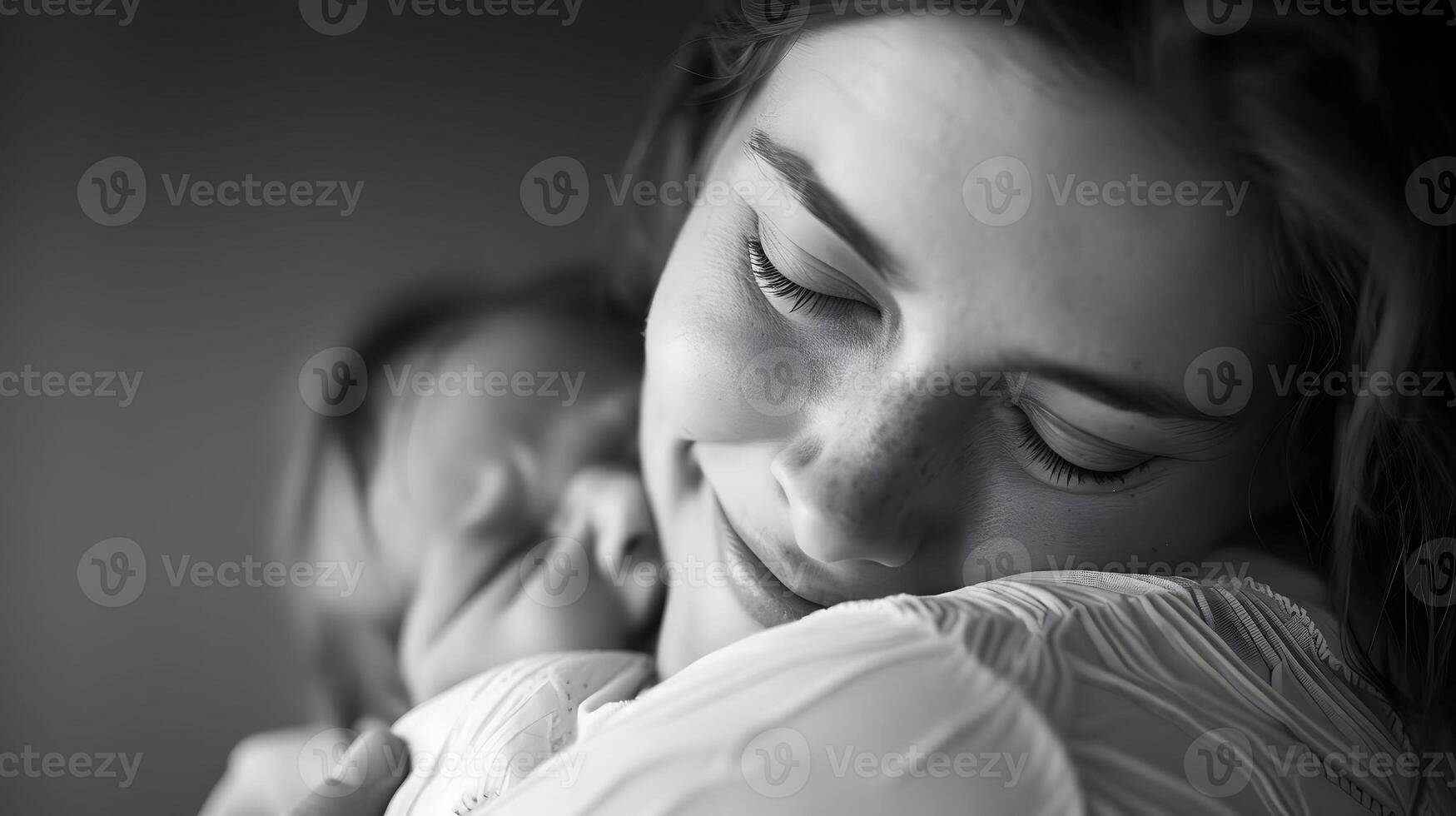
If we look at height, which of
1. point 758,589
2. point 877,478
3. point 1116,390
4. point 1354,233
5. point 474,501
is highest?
point 1354,233

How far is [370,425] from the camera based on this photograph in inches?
39.1

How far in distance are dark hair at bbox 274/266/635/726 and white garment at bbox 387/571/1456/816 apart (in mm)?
579

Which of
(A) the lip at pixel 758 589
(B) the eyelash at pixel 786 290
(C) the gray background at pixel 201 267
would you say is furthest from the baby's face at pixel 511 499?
(B) the eyelash at pixel 786 290

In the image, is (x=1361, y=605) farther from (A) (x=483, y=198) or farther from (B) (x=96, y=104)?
(B) (x=96, y=104)

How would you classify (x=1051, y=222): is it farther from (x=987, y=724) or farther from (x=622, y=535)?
(x=622, y=535)

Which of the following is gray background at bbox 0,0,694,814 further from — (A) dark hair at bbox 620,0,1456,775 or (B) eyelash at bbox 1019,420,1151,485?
(B) eyelash at bbox 1019,420,1151,485

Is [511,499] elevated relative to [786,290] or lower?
lower

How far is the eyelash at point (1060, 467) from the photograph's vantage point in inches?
24.2

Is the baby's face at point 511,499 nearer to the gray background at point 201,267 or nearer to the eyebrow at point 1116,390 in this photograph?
the gray background at point 201,267

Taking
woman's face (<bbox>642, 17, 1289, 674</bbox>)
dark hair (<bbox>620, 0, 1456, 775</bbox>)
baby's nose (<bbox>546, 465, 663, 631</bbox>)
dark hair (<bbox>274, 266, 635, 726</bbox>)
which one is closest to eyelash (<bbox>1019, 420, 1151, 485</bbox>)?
woman's face (<bbox>642, 17, 1289, 674</bbox>)

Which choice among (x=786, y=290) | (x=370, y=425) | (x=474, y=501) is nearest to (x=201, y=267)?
(x=370, y=425)

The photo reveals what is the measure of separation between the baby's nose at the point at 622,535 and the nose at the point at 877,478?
331mm

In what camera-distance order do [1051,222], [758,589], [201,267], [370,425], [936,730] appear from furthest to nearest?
[370,425]
[201,267]
[758,589]
[1051,222]
[936,730]

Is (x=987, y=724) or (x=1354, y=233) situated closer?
(x=987, y=724)
